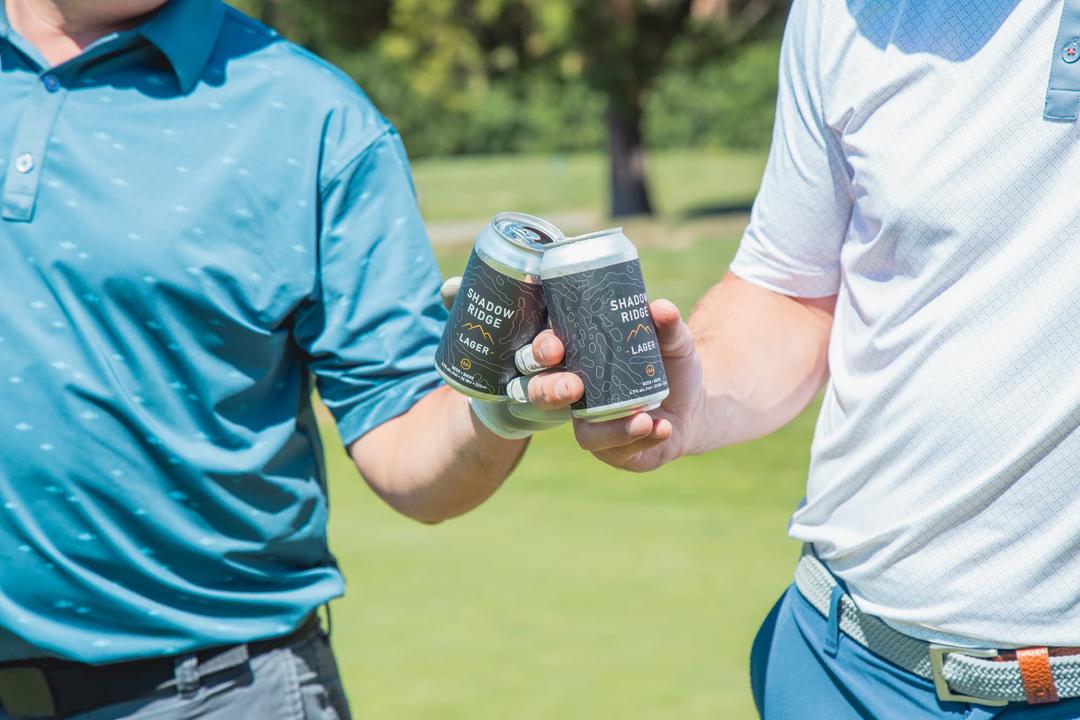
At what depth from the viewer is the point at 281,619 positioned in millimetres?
1950

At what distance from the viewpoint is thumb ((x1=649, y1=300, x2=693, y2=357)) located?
4.95 ft

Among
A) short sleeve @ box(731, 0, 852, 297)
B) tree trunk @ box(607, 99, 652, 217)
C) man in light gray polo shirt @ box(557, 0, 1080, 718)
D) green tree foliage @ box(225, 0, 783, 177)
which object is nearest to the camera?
man in light gray polo shirt @ box(557, 0, 1080, 718)

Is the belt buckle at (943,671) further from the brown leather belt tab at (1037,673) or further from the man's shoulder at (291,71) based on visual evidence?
the man's shoulder at (291,71)

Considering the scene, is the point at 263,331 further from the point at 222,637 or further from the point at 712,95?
the point at 712,95

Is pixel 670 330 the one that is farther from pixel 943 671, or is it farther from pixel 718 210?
pixel 718 210

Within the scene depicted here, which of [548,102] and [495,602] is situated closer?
[495,602]

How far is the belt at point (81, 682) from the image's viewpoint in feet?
6.07

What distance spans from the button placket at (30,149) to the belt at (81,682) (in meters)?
0.58

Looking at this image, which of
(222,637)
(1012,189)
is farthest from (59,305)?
(1012,189)

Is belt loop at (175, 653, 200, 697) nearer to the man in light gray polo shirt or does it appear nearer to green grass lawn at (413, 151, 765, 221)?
the man in light gray polo shirt

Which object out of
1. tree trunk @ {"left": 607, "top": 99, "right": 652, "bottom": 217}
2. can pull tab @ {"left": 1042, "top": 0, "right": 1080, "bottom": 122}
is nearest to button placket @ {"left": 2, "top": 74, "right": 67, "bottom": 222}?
can pull tab @ {"left": 1042, "top": 0, "right": 1080, "bottom": 122}

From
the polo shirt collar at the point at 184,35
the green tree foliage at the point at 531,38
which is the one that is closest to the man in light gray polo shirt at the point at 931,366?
the polo shirt collar at the point at 184,35

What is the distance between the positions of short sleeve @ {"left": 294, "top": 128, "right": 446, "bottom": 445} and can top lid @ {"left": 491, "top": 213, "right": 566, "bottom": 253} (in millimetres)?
424

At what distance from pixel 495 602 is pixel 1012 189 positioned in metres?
3.61
